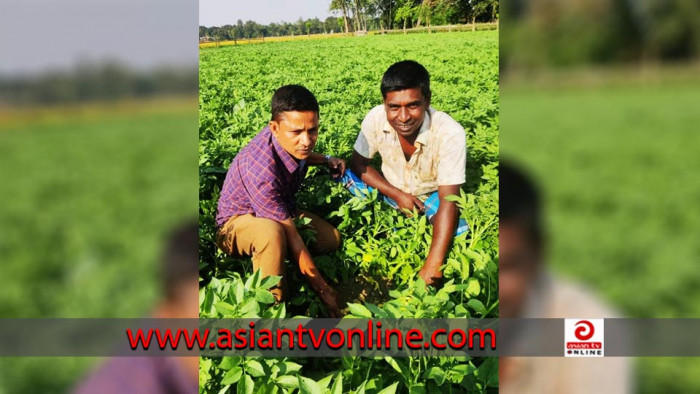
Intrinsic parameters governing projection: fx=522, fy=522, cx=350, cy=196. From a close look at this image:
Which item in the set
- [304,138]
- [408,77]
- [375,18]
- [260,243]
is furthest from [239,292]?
[375,18]

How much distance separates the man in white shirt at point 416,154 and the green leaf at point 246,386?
63 centimetres

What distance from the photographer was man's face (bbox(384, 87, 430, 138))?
5.29 feet

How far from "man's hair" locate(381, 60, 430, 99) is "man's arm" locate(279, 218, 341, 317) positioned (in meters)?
0.54

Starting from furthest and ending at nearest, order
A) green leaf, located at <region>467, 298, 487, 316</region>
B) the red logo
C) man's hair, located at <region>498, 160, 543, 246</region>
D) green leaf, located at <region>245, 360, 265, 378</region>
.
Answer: green leaf, located at <region>467, 298, 487, 316</region>
green leaf, located at <region>245, 360, 265, 378</region>
the red logo
man's hair, located at <region>498, 160, 543, 246</region>

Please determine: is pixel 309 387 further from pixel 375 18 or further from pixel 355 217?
pixel 375 18

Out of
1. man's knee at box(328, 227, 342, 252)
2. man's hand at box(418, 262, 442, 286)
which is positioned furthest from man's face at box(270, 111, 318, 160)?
man's hand at box(418, 262, 442, 286)

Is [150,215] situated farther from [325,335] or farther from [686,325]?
[686,325]

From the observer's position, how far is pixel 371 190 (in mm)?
1766

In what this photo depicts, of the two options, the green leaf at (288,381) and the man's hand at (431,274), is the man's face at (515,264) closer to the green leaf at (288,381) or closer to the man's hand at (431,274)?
the man's hand at (431,274)

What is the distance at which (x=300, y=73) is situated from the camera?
5.46 feet

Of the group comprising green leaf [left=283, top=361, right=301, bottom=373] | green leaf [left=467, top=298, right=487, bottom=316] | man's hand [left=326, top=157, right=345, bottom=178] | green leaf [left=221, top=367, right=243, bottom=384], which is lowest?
green leaf [left=221, top=367, right=243, bottom=384]

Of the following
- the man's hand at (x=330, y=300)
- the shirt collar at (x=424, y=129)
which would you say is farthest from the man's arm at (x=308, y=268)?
the shirt collar at (x=424, y=129)

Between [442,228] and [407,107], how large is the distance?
15.7 inches

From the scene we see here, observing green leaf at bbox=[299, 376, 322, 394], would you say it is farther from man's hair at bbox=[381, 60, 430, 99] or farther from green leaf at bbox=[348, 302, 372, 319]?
man's hair at bbox=[381, 60, 430, 99]
